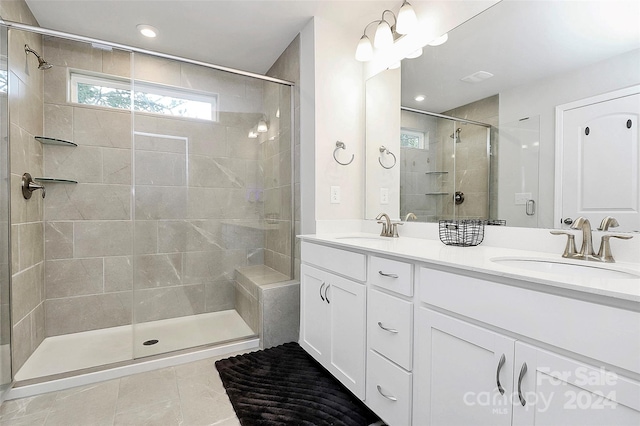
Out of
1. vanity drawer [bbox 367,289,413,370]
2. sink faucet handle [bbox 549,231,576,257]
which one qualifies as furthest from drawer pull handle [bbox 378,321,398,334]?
sink faucet handle [bbox 549,231,576,257]

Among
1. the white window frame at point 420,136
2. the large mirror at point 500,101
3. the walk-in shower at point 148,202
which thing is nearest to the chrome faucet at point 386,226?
the large mirror at point 500,101

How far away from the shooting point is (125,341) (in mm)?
2314

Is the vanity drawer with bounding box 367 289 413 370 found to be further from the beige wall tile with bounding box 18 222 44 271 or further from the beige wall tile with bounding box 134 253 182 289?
the beige wall tile with bounding box 18 222 44 271

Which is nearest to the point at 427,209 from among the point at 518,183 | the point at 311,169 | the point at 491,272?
the point at 518,183

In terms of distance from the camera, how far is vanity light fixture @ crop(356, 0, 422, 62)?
180 cm

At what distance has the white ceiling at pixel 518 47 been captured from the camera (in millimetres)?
1135

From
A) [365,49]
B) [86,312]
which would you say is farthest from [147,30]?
[86,312]

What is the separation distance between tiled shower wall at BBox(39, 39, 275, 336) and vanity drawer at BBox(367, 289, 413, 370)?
1.48m

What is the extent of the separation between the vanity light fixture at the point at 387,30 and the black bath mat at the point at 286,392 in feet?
6.99

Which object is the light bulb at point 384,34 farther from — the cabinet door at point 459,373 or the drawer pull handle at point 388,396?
the drawer pull handle at point 388,396

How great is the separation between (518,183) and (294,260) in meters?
1.65

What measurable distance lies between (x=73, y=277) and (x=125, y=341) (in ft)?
2.25

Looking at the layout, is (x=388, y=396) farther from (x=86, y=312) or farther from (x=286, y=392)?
(x=86, y=312)

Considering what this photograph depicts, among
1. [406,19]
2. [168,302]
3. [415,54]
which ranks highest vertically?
[406,19]
